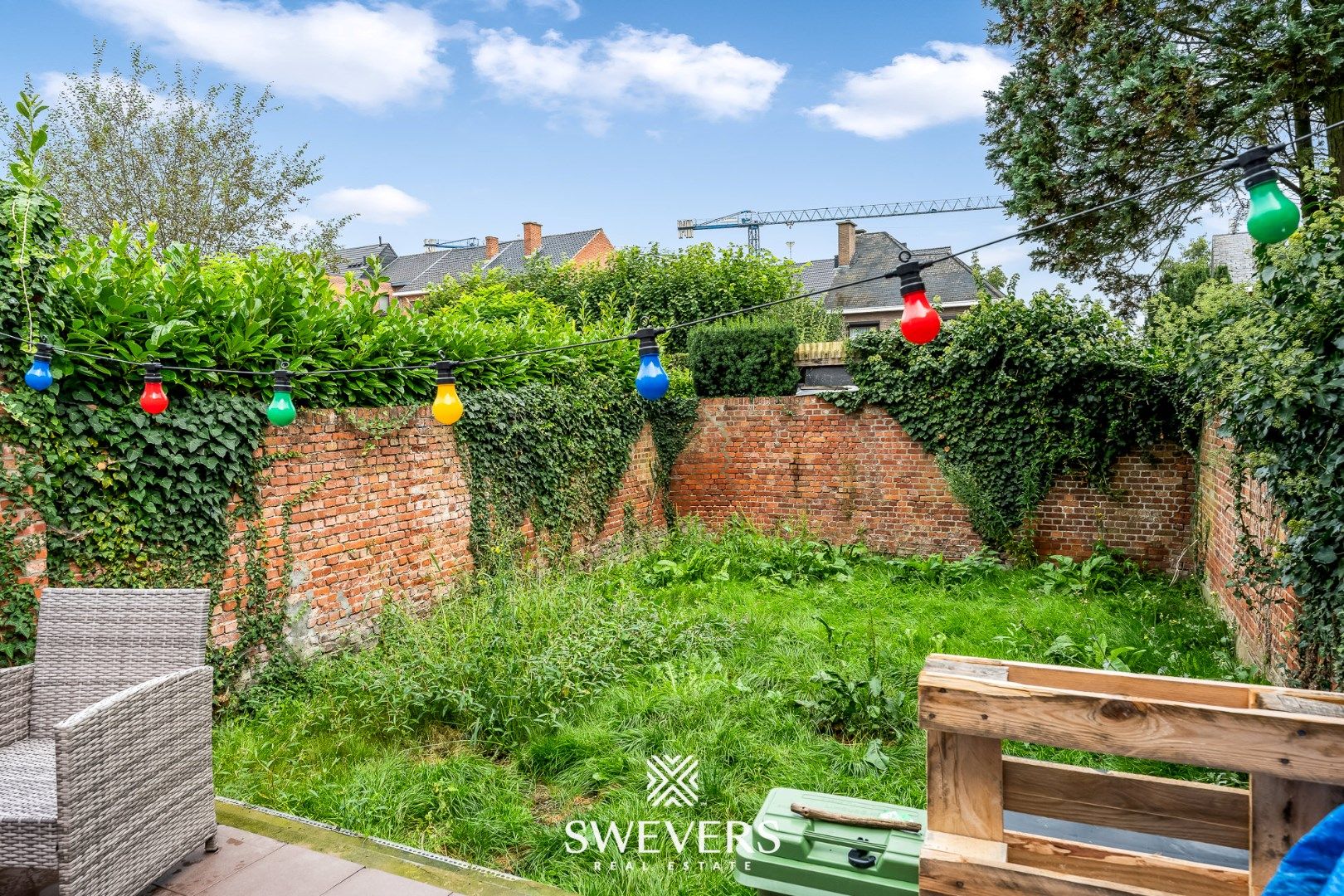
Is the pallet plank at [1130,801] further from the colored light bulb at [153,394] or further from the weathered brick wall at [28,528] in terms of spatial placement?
the weathered brick wall at [28,528]

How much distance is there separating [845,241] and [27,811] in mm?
30668

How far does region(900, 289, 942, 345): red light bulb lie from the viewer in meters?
2.45

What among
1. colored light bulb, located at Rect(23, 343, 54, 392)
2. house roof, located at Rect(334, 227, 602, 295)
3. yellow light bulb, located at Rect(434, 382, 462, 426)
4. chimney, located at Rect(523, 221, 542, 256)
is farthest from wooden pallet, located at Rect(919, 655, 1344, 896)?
chimney, located at Rect(523, 221, 542, 256)

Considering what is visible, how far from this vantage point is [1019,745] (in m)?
4.09

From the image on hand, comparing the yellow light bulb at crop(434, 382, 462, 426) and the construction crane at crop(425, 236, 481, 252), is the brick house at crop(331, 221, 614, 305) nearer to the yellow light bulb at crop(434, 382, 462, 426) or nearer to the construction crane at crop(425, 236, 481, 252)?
the construction crane at crop(425, 236, 481, 252)

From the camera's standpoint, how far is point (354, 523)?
543 centimetres

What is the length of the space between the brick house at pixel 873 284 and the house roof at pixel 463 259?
10.4 m

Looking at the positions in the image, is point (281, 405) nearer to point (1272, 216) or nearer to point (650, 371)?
point (650, 371)

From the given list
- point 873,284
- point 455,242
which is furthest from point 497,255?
point 873,284

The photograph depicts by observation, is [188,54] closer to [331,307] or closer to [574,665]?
[331,307]

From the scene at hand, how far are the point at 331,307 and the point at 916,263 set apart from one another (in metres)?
4.28

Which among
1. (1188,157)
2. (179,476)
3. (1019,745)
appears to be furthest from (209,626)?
(1188,157)

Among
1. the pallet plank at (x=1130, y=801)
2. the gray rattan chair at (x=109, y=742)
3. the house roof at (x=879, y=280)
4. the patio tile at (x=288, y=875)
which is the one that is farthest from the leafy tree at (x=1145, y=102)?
the house roof at (x=879, y=280)

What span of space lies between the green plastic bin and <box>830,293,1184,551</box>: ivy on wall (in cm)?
644
